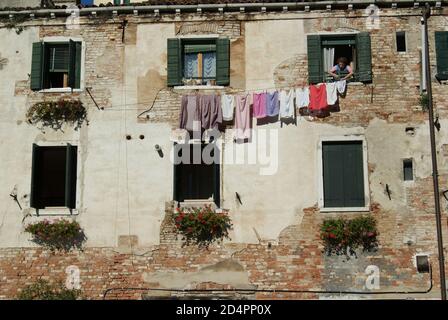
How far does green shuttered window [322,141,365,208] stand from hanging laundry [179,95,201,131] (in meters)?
3.35

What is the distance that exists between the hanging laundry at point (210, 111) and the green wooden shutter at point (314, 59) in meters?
2.52

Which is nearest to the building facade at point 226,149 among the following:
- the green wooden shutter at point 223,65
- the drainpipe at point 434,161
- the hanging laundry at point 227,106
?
the green wooden shutter at point 223,65

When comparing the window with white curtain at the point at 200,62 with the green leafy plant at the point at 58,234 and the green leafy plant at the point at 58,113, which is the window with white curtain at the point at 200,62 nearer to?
the green leafy plant at the point at 58,113

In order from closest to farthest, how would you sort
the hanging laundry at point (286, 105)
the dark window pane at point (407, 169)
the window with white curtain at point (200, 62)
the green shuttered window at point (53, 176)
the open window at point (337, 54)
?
the dark window pane at point (407, 169)
the hanging laundry at point (286, 105)
the green shuttered window at point (53, 176)
the open window at point (337, 54)
the window with white curtain at point (200, 62)

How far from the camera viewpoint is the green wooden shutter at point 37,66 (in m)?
22.6

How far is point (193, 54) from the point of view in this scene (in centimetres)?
2277

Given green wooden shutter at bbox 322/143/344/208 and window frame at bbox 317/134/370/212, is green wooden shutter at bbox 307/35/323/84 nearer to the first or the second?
window frame at bbox 317/134/370/212

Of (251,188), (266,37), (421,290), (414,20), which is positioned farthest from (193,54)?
(421,290)

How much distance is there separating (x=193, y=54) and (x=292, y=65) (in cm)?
269

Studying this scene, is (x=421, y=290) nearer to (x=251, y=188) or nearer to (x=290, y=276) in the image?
(x=290, y=276)

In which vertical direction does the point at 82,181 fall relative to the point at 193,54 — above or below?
below

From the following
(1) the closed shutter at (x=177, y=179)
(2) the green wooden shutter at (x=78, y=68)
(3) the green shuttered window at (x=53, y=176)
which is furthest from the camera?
(2) the green wooden shutter at (x=78, y=68)

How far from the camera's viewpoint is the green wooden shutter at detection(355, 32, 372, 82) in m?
22.1
